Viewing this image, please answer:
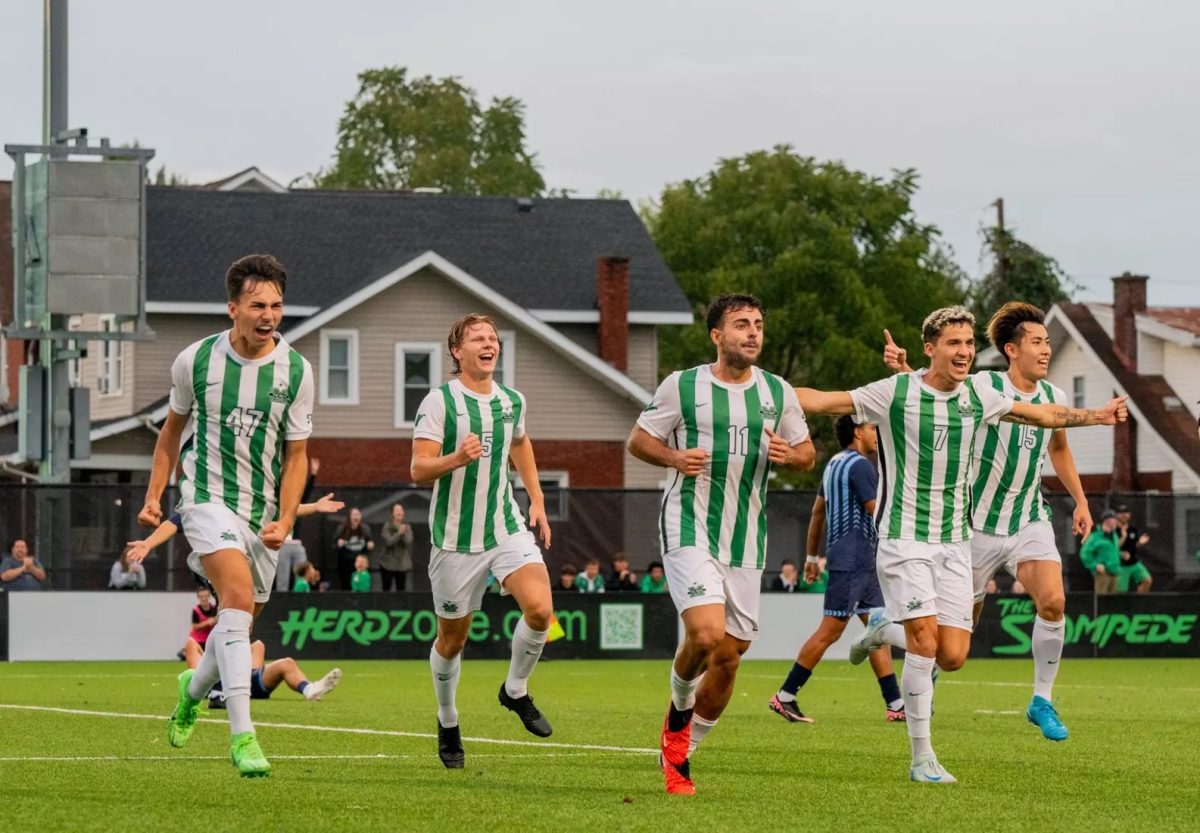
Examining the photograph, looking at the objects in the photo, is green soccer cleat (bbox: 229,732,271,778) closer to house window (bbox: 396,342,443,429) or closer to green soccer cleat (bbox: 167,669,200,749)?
green soccer cleat (bbox: 167,669,200,749)

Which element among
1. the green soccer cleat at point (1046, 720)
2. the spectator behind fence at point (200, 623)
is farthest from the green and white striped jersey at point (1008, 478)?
the spectator behind fence at point (200, 623)

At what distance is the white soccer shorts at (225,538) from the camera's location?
32.6ft

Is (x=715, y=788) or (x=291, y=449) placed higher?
(x=291, y=449)

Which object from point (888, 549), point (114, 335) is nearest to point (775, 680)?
point (114, 335)

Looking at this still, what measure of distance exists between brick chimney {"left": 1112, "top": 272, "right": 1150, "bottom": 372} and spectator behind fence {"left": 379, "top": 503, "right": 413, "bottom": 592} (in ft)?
115

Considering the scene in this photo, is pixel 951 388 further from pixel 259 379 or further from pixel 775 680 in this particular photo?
pixel 775 680

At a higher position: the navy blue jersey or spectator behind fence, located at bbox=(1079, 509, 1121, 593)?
the navy blue jersey

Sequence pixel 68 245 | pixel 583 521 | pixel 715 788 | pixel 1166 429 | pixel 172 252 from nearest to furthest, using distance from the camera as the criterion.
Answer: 1. pixel 715 788
2. pixel 68 245
3. pixel 583 521
4. pixel 172 252
5. pixel 1166 429

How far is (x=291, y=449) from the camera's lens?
1023 cm

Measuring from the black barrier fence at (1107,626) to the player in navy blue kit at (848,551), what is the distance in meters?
13.0

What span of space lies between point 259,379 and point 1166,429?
49414mm

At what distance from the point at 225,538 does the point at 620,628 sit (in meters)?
18.1

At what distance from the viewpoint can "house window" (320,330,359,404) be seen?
4606 centimetres

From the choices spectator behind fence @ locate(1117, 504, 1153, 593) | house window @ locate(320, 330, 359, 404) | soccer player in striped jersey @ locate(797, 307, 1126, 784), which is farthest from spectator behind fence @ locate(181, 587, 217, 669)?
house window @ locate(320, 330, 359, 404)
